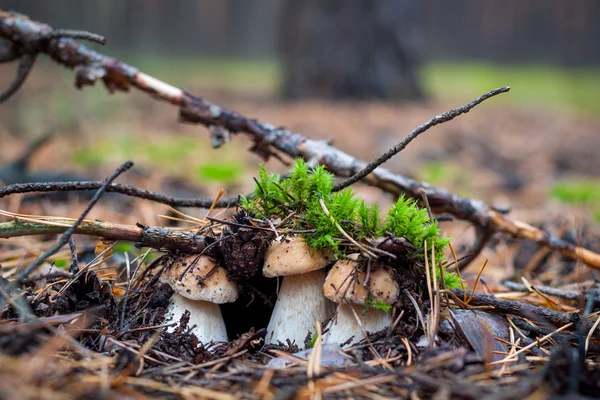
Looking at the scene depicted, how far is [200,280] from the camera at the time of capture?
1.79 meters

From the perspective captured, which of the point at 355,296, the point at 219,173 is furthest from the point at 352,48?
the point at 355,296

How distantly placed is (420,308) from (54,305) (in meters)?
1.29

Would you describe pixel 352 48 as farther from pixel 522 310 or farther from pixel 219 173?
pixel 522 310

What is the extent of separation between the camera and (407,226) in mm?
1773

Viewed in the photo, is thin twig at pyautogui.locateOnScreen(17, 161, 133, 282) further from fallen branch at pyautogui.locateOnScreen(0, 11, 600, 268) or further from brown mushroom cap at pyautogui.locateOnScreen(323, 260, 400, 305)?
fallen branch at pyautogui.locateOnScreen(0, 11, 600, 268)

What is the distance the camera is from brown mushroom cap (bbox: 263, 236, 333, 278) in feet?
5.65

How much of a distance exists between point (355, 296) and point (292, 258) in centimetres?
24

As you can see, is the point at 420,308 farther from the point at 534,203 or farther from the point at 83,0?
the point at 83,0

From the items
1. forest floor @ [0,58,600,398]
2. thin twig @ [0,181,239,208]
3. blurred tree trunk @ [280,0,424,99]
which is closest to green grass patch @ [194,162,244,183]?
forest floor @ [0,58,600,398]

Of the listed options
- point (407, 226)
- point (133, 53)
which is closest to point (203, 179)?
point (407, 226)

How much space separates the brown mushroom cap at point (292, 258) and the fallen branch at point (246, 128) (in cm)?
90

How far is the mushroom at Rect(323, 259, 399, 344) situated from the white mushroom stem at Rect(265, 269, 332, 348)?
0.11 meters

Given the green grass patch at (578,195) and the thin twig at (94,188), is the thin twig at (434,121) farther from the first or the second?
the green grass patch at (578,195)

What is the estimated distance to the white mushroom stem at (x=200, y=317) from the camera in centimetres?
189
